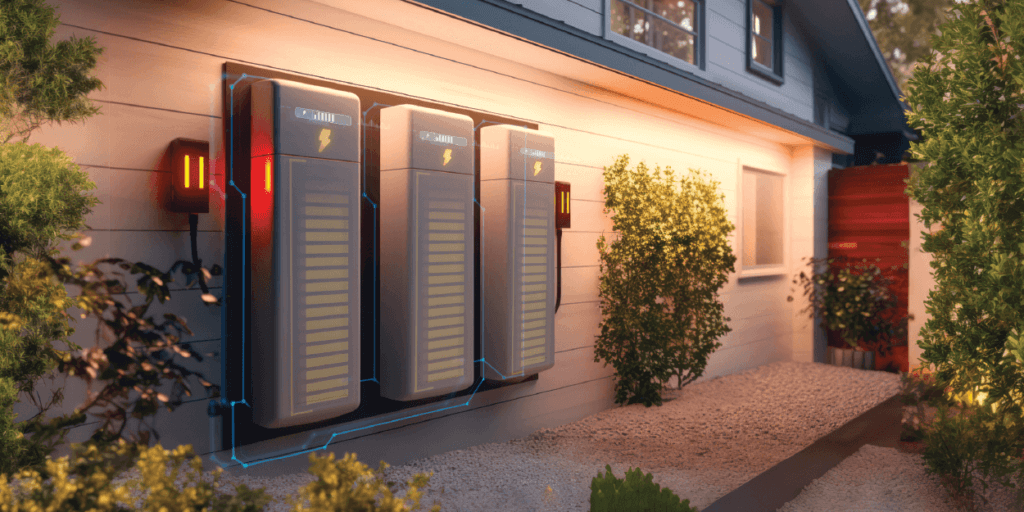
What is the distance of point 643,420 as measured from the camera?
4.97 metres

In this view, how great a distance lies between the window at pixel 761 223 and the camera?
745 centimetres

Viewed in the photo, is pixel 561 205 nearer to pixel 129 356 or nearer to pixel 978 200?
pixel 978 200

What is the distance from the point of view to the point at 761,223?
8.90 metres

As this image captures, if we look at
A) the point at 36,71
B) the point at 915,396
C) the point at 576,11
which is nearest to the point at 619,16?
the point at 576,11

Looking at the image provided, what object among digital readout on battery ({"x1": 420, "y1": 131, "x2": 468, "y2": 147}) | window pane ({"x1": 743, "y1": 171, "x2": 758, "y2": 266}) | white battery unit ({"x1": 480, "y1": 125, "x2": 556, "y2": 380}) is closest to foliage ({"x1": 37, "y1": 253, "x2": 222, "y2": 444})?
digital readout on battery ({"x1": 420, "y1": 131, "x2": 468, "y2": 147})

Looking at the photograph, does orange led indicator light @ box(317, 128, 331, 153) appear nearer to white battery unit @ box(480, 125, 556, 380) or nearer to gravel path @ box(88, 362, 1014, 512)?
white battery unit @ box(480, 125, 556, 380)

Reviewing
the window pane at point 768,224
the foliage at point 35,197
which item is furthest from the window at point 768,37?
the foliage at point 35,197

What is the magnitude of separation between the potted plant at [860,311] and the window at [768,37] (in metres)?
2.41

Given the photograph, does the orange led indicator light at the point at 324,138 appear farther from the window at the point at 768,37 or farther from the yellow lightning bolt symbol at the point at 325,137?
the window at the point at 768,37

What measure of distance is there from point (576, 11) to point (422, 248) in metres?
2.70

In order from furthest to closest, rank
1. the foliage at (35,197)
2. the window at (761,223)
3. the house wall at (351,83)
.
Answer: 1. the window at (761,223)
2. the house wall at (351,83)
3. the foliage at (35,197)

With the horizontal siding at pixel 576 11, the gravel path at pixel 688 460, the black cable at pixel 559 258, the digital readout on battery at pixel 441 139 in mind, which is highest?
the horizontal siding at pixel 576 11

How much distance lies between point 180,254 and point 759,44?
732cm

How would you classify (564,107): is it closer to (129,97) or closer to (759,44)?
(129,97)
